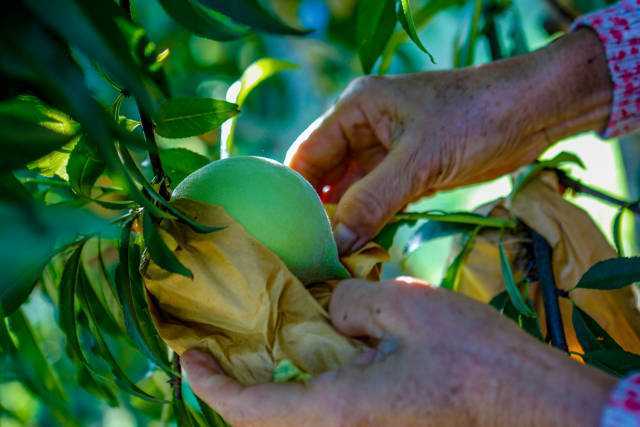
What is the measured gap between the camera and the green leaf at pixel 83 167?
552 millimetres

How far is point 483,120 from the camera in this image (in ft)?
3.10

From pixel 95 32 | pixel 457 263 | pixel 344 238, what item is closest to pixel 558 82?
pixel 457 263

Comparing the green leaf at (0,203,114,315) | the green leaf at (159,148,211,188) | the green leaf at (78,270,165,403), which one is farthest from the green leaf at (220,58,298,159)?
the green leaf at (0,203,114,315)

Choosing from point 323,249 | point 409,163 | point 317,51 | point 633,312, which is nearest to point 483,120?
point 409,163

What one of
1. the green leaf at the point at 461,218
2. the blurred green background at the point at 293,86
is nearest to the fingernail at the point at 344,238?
the green leaf at the point at 461,218

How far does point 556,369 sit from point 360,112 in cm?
52

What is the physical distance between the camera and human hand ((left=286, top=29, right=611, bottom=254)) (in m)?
0.91

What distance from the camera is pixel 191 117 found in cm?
60

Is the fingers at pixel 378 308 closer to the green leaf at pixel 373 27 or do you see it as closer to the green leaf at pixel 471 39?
the green leaf at pixel 373 27

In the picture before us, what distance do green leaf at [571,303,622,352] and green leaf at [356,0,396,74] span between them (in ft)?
1.10

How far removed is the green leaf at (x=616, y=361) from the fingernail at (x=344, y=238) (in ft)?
0.78

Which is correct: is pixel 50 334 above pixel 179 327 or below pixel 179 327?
below

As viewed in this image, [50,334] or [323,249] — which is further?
[50,334]

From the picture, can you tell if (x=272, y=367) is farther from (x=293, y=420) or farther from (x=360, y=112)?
(x=360, y=112)
